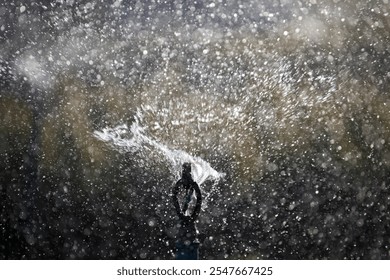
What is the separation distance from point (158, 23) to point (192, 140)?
336mm

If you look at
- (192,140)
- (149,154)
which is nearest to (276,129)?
(192,140)

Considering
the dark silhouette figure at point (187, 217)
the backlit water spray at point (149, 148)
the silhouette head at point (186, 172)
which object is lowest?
the dark silhouette figure at point (187, 217)

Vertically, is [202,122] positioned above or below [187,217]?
above

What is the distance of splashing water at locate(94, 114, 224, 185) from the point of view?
1.51 m

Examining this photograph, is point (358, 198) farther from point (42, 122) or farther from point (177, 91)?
→ point (42, 122)

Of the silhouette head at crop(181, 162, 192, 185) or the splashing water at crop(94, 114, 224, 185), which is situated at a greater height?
the splashing water at crop(94, 114, 224, 185)

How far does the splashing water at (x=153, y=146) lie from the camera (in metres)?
1.51

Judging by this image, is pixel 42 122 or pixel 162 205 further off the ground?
pixel 42 122

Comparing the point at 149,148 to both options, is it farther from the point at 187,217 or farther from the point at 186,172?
the point at 187,217

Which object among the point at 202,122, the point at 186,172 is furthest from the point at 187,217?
the point at 202,122

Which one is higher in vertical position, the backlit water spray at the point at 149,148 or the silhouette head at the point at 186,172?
the backlit water spray at the point at 149,148

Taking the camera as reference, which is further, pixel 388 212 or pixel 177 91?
pixel 388 212

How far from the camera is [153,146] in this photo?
1.51 metres

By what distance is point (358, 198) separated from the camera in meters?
1.58
